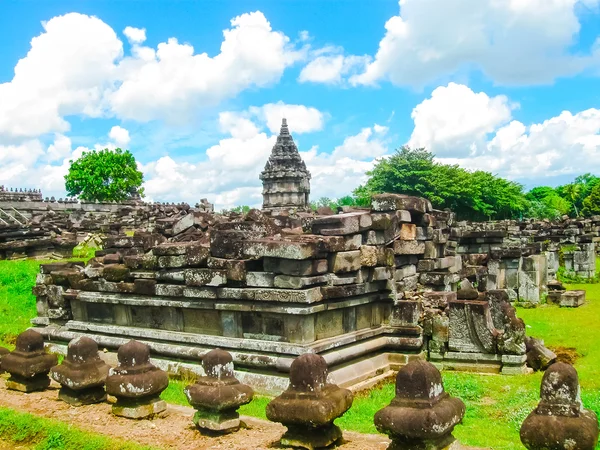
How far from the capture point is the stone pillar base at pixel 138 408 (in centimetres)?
596

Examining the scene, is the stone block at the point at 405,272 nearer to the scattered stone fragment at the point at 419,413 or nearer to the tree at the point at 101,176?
the scattered stone fragment at the point at 419,413

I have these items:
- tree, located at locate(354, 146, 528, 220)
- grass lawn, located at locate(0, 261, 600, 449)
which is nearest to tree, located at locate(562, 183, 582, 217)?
tree, located at locate(354, 146, 528, 220)

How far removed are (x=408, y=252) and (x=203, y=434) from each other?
192 inches

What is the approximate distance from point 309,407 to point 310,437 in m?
0.36

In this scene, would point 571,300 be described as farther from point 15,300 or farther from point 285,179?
point 285,179

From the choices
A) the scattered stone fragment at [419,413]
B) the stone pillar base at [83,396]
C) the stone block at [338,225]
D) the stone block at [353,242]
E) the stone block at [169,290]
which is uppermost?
the stone block at [338,225]

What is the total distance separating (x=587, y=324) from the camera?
11945 millimetres

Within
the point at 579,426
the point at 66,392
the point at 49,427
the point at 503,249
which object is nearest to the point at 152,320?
the point at 66,392

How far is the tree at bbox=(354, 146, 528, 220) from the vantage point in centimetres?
5725

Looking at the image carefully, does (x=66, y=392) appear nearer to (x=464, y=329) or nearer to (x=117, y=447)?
(x=117, y=447)

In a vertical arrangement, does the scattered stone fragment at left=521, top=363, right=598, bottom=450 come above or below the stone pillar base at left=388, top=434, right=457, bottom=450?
above

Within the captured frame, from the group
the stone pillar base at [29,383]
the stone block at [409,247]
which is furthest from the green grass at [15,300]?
the stone block at [409,247]

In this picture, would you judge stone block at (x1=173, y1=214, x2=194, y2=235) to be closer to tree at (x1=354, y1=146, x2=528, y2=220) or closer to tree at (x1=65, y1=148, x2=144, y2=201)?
tree at (x1=354, y1=146, x2=528, y2=220)

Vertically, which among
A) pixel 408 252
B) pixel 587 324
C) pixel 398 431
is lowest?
pixel 587 324
